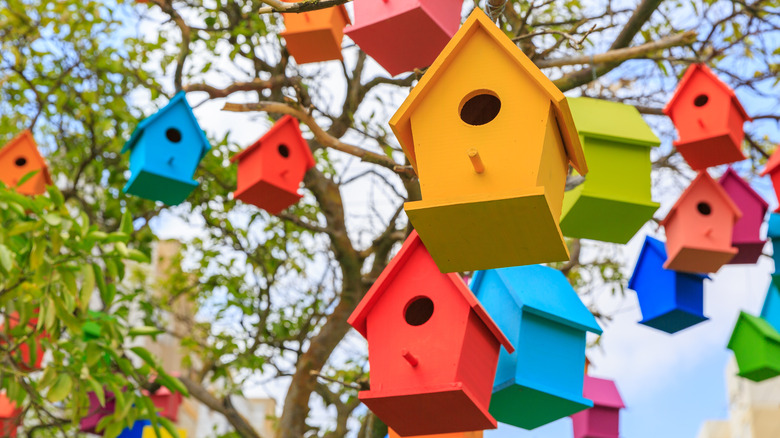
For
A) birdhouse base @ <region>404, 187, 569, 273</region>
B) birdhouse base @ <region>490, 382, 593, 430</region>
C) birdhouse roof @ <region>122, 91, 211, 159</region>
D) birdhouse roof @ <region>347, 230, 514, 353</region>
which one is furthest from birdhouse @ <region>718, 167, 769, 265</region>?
birdhouse roof @ <region>122, 91, 211, 159</region>

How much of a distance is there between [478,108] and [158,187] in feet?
7.57

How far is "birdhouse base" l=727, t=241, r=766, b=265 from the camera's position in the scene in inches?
194

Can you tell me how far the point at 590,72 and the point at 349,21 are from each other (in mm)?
1451

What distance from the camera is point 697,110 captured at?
15.0 feet

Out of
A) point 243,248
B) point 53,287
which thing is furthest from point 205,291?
point 53,287

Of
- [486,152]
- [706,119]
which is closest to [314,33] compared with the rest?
[486,152]

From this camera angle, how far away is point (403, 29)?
337cm

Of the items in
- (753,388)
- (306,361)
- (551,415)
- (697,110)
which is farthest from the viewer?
(753,388)

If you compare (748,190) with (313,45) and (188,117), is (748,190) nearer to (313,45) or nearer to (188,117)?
(313,45)

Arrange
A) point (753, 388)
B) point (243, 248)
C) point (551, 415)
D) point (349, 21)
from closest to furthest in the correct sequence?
point (551, 415)
point (349, 21)
point (243, 248)
point (753, 388)

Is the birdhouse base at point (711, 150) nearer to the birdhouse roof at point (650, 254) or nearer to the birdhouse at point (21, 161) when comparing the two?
the birdhouse roof at point (650, 254)

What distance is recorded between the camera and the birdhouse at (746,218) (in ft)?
16.2

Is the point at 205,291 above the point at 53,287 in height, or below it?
above

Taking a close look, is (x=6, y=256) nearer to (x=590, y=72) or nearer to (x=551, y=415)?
(x=551, y=415)
